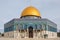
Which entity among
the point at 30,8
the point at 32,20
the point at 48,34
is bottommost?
the point at 48,34

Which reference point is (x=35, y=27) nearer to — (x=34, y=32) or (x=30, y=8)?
(x=34, y=32)

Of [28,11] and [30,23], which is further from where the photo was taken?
[28,11]

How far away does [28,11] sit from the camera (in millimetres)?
39656

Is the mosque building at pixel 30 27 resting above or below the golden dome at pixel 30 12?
below

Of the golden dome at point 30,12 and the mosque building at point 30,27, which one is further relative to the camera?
the golden dome at point 30,12

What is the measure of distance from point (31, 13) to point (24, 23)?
356 cm

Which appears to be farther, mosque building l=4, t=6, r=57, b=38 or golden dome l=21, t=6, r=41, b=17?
golden dome l=21, t=6, r=41, b=17

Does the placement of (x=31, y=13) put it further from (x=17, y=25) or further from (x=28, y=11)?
(x=17, y=25)

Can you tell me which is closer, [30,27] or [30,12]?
[30,27]

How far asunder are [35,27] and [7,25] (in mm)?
7015

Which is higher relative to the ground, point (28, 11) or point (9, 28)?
point (28, 11)

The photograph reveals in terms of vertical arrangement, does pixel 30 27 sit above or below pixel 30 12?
below

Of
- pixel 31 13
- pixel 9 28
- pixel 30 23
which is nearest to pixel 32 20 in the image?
pixel 30 23

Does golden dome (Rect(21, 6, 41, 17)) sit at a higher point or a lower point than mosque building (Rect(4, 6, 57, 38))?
higher
